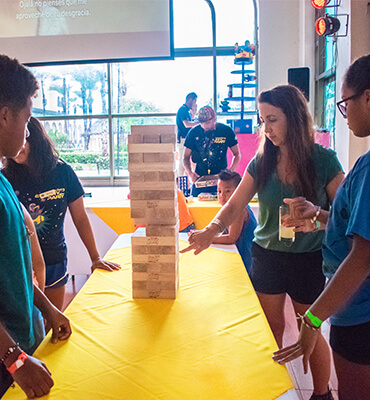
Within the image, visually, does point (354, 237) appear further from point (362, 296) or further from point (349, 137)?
point (349, 137)

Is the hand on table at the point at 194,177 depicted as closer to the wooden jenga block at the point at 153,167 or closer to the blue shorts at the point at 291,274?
the blue shorts at the point at 291,274

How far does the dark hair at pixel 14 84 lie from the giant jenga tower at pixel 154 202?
1.38ft

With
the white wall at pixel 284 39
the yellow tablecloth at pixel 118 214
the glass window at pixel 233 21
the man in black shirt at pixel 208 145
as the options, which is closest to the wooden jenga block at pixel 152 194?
the yellow tablecloth at pixel 118 214

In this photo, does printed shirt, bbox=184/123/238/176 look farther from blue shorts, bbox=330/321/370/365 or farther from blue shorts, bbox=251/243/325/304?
blue shorts, bbox=330/321/370/365

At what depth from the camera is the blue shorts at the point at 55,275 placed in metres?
1.71

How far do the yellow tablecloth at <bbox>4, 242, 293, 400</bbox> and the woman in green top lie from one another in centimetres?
22

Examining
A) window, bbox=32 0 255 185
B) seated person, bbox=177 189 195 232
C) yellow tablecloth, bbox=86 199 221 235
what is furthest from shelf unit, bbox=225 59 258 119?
seated person, bbox=177 189 195 232

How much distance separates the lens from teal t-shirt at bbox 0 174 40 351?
2.97 feet

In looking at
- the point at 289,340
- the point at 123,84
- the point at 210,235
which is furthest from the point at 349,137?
the point at 123,84

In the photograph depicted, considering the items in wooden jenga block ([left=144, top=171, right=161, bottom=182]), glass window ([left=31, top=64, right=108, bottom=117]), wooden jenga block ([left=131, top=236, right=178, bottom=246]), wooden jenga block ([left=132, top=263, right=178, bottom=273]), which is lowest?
wooden jenga block ([left=132, top=263, right=178, bottom=273])

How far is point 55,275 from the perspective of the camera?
172 centimetres

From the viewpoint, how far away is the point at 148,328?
1.11 metres

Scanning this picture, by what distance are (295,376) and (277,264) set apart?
84 centimetres

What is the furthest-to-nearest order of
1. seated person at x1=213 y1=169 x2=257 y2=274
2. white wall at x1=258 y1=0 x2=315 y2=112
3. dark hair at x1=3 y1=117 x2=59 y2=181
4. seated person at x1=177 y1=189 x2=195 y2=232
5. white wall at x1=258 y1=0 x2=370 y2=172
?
white wall at x1=258 y1=0 x2=315 y2=112 < white wall at x1=258 y1=0 x2=370 y2=172 < seated person at x1=177 y1=189 x2=195 y2=232 < seated person at x1=213 y1=169 x2=257 y2=274 < dark hair at x1=3 y1=117 x2=59 y2=181
